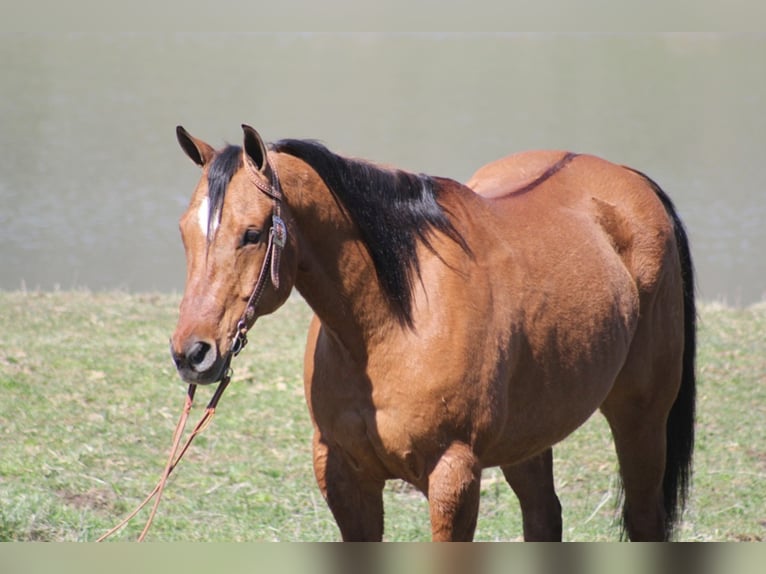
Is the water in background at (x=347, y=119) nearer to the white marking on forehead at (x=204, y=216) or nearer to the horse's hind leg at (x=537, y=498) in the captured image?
the horse's hind leg at (x=537, y=498)

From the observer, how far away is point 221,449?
5520 mm

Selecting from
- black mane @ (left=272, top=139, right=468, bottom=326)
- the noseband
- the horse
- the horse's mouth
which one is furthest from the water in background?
the horse's mouth

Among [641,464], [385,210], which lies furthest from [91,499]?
[385,210]

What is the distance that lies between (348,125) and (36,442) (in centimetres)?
1023

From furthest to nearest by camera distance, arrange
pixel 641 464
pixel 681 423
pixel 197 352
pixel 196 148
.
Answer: pixel 681 423 < pixel 641 464 < pixel 196 148 < pixel 197 352

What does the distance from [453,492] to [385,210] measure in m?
0.79

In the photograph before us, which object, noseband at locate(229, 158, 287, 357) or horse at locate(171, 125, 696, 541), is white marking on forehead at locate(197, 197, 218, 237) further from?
noseband at locate(229, 158, 287, 357)

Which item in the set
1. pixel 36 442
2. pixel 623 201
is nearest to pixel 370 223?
pixel 623 201

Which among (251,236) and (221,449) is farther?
(221,449)

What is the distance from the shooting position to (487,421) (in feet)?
9.79

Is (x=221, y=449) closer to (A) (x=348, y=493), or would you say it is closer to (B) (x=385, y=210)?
(A) (x=348, y=493)

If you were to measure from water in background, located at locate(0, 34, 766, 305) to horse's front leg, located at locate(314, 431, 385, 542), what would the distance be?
7004 mm

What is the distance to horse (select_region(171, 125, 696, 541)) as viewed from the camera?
2.60 metres

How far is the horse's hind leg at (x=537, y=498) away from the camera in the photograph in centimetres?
415
